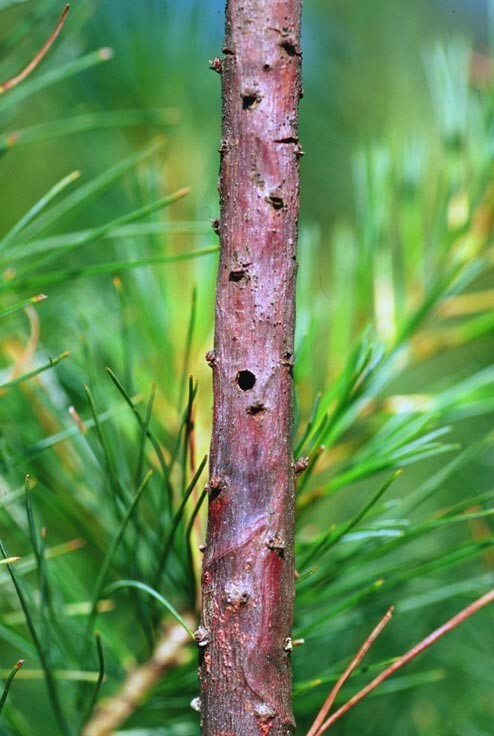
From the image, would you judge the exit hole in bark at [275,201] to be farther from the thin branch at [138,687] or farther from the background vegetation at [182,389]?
the thin branch at [138,687]

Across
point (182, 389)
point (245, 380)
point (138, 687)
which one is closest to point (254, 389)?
point (245, 380)

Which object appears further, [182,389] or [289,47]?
[182,389]

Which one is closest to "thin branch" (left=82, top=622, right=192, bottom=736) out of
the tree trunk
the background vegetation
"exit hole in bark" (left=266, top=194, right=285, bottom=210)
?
the background vegetation

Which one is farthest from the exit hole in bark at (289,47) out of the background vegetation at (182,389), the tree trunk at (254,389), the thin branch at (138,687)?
the thin branch at (138,687)

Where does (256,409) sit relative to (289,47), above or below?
below

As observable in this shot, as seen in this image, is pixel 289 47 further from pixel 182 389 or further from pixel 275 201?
pixel 182 389

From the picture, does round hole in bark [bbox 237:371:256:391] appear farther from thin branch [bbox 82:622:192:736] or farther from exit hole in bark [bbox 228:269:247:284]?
thin branch [bbox 82:622:192:736]
